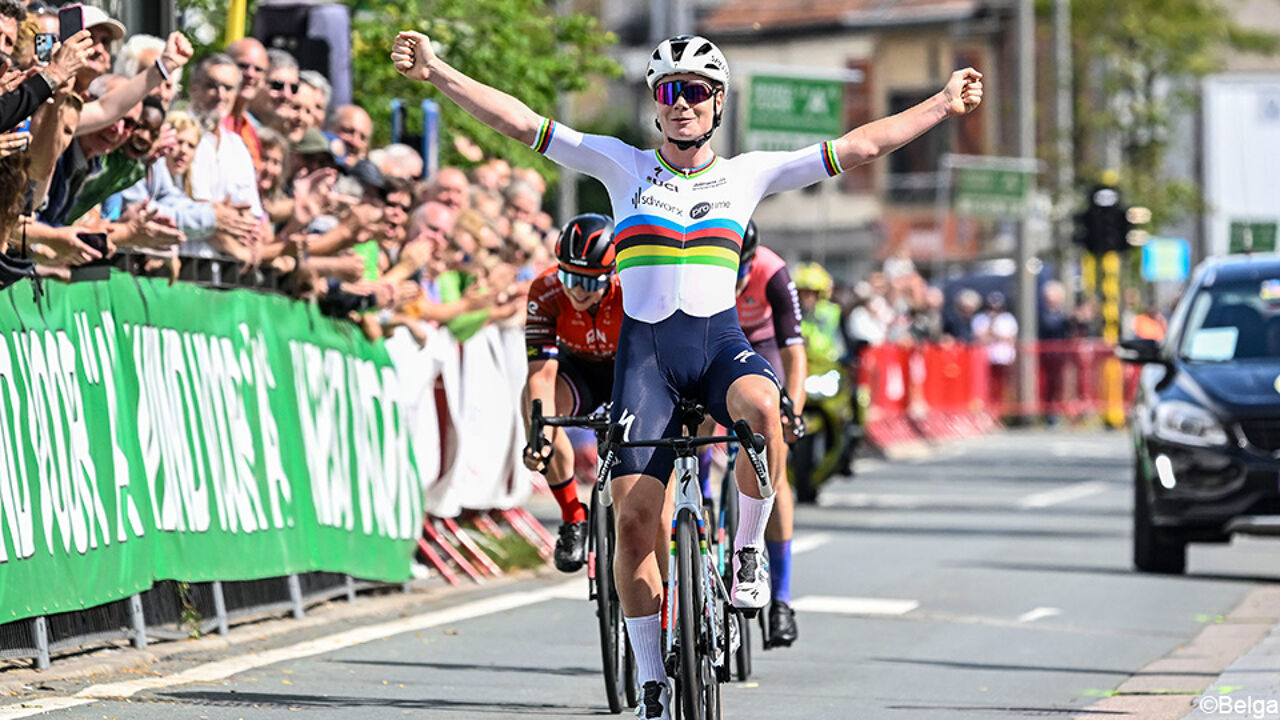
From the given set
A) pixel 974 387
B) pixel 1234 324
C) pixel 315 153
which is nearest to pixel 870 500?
pixel 1234 324

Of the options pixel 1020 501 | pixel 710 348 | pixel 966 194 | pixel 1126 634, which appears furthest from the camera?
pixel 966 194

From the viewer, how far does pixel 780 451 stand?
26.8 feet

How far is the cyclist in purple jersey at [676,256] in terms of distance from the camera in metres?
7.96

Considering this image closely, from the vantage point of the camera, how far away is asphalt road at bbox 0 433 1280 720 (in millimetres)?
9492

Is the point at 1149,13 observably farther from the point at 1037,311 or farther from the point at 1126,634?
the point at 1126,634

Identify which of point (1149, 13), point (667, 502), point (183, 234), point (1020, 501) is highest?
point (1149, 13)

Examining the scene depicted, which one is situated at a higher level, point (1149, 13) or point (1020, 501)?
point (1149, 13)

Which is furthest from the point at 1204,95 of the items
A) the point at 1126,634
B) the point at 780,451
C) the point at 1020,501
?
the point at 780,451

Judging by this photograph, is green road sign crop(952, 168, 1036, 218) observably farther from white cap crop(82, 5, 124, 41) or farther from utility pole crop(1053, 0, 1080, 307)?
white cap crop(82, 5, 124, 41)

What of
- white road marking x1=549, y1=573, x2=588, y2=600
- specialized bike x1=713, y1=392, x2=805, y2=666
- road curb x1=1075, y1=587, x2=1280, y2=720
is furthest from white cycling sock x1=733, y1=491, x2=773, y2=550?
white road marking x1=549, y1=573, x2=588, y2=600

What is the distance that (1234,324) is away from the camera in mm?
15727

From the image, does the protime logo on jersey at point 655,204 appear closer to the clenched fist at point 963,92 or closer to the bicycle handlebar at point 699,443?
the bicycle handlebar at point 699,443

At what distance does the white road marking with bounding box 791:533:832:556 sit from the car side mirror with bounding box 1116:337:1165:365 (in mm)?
2821

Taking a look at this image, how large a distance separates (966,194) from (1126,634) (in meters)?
25.9
